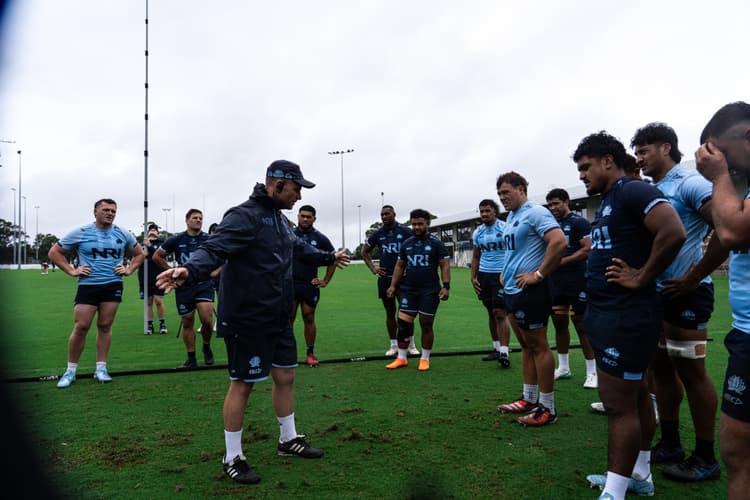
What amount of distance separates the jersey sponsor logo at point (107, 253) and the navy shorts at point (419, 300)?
406 cm

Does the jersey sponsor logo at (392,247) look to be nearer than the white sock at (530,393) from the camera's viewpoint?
No

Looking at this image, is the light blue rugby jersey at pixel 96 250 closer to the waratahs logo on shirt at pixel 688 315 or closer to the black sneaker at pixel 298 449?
the black sneaker at pixel 298 449

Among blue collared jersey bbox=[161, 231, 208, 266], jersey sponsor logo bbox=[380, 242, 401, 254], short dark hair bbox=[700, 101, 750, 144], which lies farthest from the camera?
jersey sponsor logo bbox=[380, 242, 401, 254]

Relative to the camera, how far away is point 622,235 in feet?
9.65

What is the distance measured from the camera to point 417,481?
10.8ft

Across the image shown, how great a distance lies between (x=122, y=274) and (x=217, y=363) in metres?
1.94

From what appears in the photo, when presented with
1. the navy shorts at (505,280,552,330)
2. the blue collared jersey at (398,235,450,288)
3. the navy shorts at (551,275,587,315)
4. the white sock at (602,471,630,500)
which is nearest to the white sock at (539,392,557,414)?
the navy shorts at (505,280,552,330)

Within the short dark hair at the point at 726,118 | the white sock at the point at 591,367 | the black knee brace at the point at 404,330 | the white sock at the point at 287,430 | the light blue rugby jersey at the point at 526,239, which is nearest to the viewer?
the short dark hair at the point at 726,118

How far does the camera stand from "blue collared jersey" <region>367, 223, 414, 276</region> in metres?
8.30

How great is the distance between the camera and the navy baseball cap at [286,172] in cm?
384

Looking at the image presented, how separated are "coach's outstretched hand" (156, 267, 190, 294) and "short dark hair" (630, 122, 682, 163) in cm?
337

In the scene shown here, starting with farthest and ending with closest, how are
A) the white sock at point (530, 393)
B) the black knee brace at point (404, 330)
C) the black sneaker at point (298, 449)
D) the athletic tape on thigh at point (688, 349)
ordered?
the black knee brace at point (404, 330)
the white sock at point (530, 393)
the black sneaker at point (298, 449)
the athletic tape on thigh at point (688, 349)

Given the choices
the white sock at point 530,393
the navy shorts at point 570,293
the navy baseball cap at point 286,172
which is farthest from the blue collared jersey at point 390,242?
the navy baseball cap at point 286,172

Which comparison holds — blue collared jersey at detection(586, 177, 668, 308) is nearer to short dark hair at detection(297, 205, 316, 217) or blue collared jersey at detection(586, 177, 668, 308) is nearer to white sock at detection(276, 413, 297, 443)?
white sock at detection(276, 413, 297, 443)
